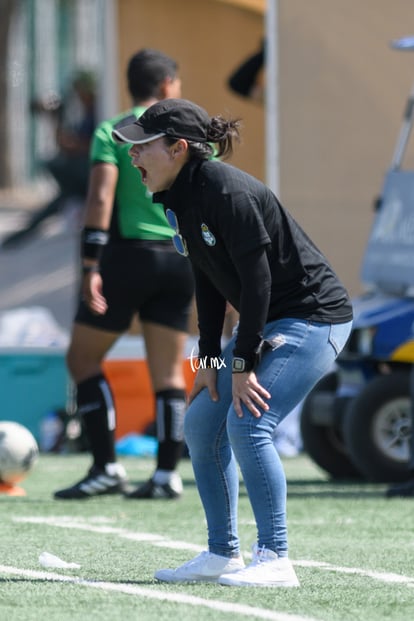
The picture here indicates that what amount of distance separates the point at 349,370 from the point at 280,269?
171 inches

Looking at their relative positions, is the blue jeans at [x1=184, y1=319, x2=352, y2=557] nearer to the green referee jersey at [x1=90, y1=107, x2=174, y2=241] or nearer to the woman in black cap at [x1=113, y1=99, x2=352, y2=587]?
the woman in black cap at [x1=113, y1=99, x2=352, y2=587]

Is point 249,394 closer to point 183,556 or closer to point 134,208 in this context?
point 183,556

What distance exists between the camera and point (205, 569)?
5.25m

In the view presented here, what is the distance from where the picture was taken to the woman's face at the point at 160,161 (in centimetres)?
516

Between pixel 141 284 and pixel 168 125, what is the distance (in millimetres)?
2891

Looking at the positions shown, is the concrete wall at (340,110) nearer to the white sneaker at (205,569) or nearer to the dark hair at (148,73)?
the dark hair at (148,73)

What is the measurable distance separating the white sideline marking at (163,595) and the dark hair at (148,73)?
3.13 meters

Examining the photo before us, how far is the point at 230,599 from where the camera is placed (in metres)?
4.89

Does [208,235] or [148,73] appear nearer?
[208,235]

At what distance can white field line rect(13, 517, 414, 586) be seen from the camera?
543 centimetres

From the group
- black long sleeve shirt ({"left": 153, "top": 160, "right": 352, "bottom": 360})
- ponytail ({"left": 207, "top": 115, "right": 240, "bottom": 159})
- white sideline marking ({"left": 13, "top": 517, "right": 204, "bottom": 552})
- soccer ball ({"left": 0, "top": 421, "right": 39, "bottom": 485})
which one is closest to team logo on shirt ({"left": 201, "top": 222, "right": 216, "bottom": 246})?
black long sleeve shirt ({"left": 153, "top": 160, "right": 352, "bottom": 360})

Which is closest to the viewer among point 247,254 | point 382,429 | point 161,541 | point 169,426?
point 247,254

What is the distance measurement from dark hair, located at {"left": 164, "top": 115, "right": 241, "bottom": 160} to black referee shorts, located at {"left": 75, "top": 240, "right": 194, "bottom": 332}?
2.68 m

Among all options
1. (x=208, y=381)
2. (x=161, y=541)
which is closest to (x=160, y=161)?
(x=208, y=381)
